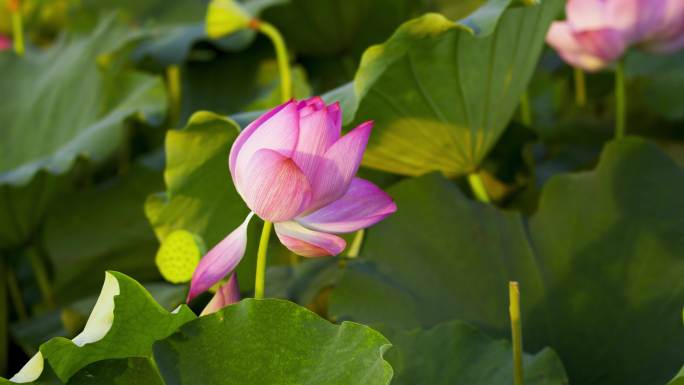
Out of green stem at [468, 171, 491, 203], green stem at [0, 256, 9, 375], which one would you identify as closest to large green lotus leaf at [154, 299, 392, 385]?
green stem at [468, 171, 491, 203]

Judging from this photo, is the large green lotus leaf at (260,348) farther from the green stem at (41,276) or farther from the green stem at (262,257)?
the green stem at (41,276)

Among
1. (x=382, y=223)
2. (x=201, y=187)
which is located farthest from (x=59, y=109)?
(x=382, y=223)

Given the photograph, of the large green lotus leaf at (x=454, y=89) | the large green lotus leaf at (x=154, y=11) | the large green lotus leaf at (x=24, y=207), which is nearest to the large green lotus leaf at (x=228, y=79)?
the large green lotus leaf at (x=154, y=11)

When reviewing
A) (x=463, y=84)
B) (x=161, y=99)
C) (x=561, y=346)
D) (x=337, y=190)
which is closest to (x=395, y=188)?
(x=463, y=84)

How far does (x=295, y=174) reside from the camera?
2.21ft

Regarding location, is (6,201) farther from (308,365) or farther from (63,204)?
(308,365)

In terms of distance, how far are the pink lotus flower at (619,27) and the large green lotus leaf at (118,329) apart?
62 centimetres

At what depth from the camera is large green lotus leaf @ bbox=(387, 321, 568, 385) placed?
80 centimetres

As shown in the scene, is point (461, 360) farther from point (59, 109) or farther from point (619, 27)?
point (59, 109)

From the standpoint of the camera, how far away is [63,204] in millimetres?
1437

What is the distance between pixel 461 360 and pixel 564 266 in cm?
19

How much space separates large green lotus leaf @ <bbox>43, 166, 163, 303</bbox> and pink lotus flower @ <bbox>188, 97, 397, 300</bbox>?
0.71 metres

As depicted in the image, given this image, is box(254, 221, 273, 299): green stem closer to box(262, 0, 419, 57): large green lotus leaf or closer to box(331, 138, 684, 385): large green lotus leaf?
box(331, 138, 684, 385): large green lotus leaf

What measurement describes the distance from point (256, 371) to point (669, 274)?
0.41m
